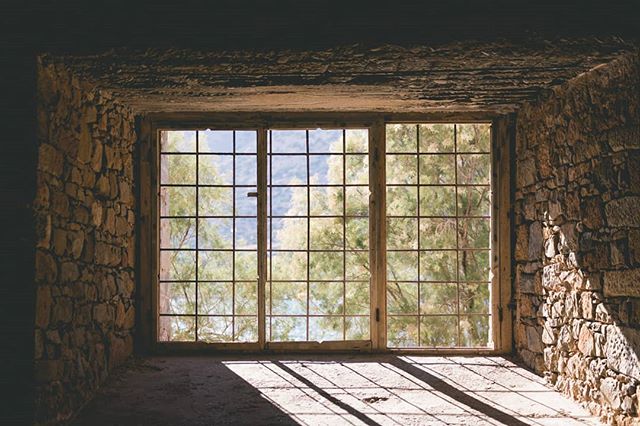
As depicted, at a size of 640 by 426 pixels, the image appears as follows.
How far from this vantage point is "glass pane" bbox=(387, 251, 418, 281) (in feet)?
42.8

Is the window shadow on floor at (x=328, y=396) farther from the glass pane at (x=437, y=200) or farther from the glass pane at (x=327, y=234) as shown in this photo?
the glass pane at (x=437, y=200)

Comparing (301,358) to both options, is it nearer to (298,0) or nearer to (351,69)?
(351,69)

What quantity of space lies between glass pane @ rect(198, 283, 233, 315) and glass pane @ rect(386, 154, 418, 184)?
3935mm

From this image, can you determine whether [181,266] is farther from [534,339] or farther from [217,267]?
[534,339]

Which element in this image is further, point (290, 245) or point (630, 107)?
point (290, 245)

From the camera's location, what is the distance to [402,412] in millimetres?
4762

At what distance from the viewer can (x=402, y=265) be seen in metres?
13.2

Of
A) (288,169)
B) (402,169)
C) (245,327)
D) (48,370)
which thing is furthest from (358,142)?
(288,169)

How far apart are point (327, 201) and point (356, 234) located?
1.02 metres

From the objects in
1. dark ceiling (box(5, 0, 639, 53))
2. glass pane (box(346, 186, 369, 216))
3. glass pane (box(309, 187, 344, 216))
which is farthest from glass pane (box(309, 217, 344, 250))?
dark ceiling (box(5, 0, 639, 53))

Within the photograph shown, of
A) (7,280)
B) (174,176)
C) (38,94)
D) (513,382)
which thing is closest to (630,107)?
(513,382)

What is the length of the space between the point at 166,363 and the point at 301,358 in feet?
3.91

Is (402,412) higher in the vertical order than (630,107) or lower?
lower

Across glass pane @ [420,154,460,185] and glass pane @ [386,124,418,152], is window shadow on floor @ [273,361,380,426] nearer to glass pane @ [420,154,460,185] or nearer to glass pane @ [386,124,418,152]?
glass pane @ [420,154,460,185]
